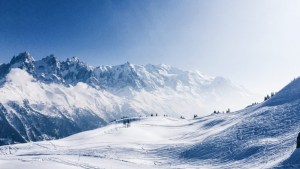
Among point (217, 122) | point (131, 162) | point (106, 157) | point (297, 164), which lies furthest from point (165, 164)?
point (217, 122)

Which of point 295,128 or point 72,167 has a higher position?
point 295,128

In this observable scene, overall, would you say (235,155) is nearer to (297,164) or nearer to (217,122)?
(297,164)

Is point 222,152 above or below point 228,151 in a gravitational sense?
below

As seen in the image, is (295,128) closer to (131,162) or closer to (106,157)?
(131,162)

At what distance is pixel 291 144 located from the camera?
56.6 metres

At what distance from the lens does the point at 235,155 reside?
62.5m

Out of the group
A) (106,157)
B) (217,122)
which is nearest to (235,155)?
(106,157)

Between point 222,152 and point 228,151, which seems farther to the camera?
point 222,152

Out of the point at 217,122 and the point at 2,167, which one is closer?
the point at 2,167

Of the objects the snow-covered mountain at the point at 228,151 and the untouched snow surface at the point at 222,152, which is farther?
the untouched snow surface at the point at 222,152

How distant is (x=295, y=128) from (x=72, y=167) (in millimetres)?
38498

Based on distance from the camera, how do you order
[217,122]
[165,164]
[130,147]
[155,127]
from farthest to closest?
[155,127]
[217,122]
[130,147]
[165,164]

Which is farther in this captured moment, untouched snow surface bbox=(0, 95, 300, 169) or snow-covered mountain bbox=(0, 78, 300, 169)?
untouched snow surface bbox=(0, 95, 300, 169)

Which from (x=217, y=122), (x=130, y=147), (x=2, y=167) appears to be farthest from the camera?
(x=217, y=122)
